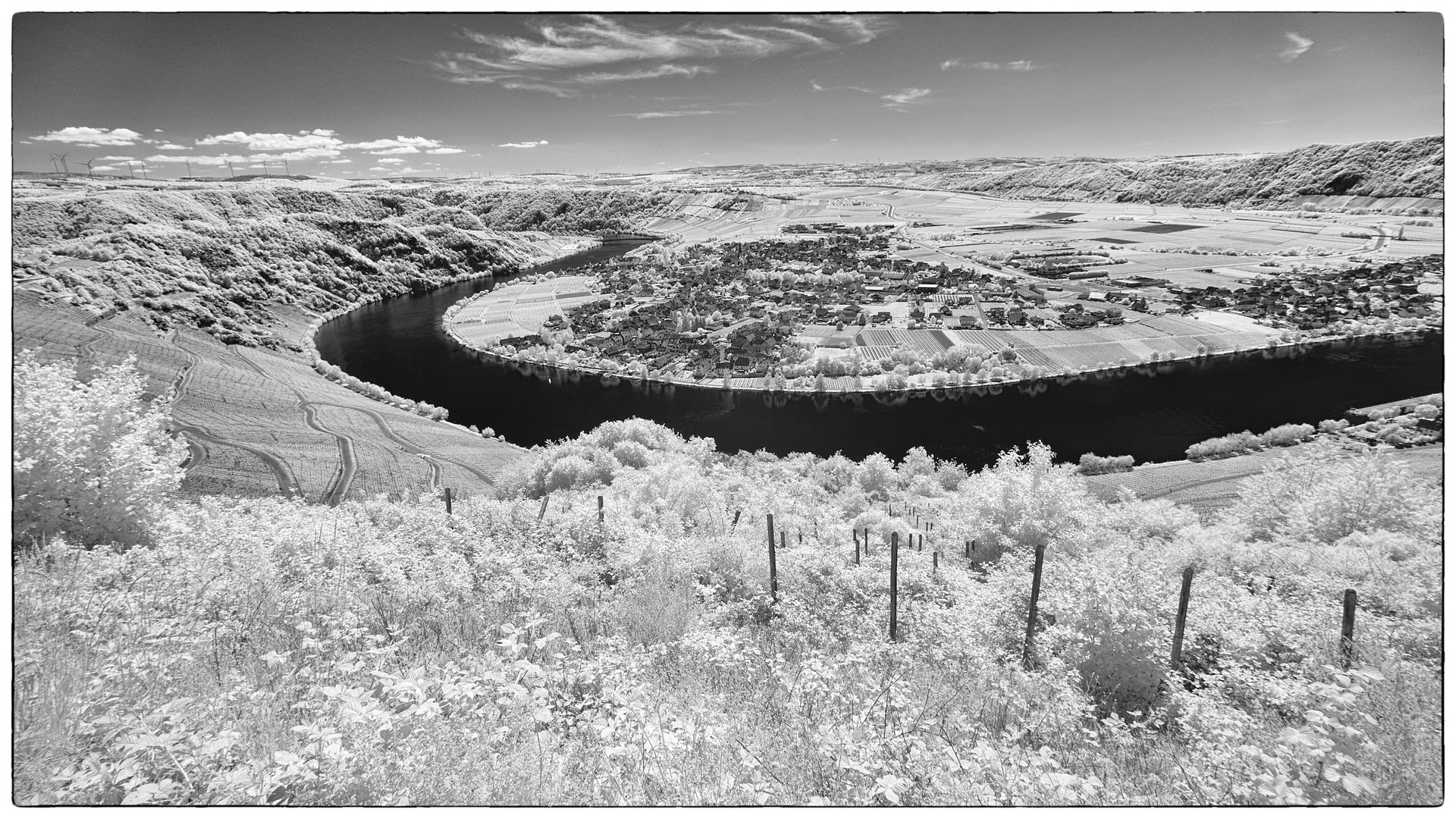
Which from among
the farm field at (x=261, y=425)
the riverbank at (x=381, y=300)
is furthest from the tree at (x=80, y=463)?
the riverbank at (x=381, y=300)

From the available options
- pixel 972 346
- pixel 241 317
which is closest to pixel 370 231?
pixel 241 317

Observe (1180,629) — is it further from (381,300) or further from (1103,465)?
(381,300)

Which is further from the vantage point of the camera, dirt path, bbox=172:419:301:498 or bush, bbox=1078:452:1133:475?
bush, bbox=1078:452:1133:475

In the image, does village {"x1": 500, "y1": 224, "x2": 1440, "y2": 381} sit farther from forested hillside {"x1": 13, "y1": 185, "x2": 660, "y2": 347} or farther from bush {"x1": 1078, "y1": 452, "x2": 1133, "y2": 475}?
forested hillside {"x1": 13, "y1": 185, "x2": 660, "y2": 347}

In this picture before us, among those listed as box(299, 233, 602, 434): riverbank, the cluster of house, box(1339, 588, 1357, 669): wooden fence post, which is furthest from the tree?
box(299, 233, 602, 434): riverbank

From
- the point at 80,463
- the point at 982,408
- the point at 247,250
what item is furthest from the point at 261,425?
the point at 247,250

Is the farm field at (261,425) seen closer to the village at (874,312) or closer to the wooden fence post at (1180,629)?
the wooden fence post at (1180,629)
